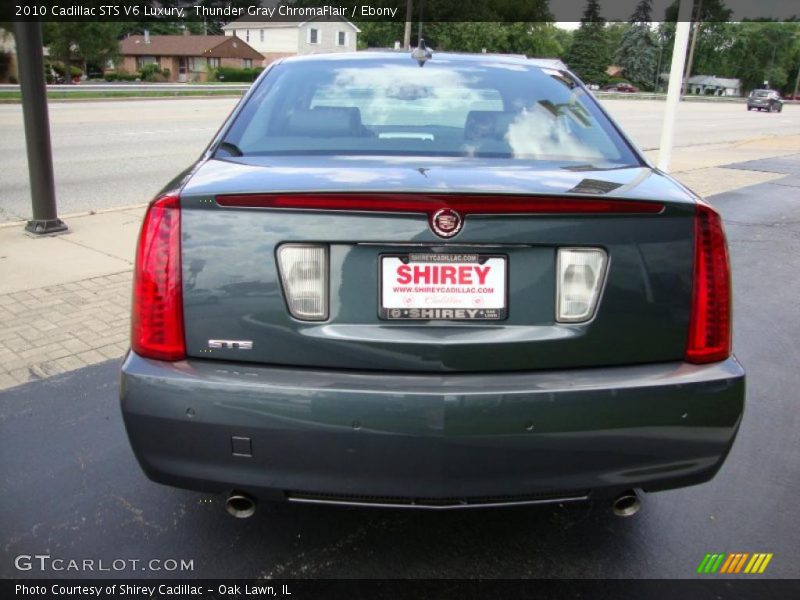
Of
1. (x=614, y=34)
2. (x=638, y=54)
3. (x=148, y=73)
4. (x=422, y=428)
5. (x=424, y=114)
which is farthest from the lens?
(x=614, y=34)

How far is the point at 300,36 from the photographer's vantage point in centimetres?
7700

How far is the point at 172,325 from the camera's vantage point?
2172mm

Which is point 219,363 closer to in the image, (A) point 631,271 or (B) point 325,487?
(B) point 325,487

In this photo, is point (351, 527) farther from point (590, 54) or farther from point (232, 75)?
point (590, 54)

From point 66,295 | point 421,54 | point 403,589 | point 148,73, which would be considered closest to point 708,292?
point 403,589

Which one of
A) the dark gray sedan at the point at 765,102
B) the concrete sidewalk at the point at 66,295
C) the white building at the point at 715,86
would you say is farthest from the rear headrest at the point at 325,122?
the white building at the point at 715,86

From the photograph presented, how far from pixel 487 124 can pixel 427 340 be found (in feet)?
4.00

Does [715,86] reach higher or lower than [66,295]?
higher

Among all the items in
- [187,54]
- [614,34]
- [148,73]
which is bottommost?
[148,73]

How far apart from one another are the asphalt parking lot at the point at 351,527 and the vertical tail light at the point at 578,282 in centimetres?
98

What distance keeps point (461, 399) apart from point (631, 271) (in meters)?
0.63

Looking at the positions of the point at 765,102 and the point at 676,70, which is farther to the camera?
the point at 765,102

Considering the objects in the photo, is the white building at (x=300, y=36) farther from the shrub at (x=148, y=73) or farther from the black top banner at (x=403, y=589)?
the black top banner at (x=403, y=589)

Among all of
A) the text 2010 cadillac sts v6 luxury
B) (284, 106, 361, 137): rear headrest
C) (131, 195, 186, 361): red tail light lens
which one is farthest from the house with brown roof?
the text 2010 cadillac sts v6 luxury
